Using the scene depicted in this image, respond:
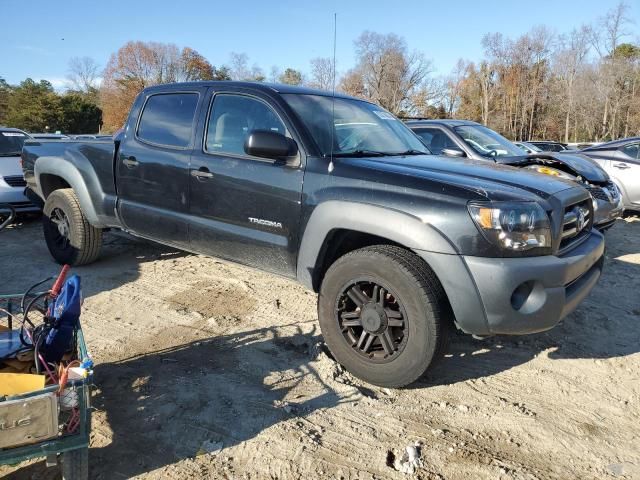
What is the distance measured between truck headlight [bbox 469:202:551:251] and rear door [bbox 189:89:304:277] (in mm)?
1216

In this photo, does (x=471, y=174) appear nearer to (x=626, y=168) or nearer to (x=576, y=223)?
(x=576, y=223)

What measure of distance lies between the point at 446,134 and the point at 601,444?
509cm

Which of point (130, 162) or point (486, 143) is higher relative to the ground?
point (486, 143)

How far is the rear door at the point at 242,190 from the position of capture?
3430 millimetres

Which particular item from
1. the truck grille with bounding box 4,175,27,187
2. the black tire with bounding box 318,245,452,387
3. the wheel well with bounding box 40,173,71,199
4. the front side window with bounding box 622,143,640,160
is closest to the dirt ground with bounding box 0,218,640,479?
the black tire with bounding box 318,245,452,387

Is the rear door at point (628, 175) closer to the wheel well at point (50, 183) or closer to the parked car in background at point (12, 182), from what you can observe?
the wheel well at point (50, 183)

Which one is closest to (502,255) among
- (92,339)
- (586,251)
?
(586,251)

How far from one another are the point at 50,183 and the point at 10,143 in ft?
13.2

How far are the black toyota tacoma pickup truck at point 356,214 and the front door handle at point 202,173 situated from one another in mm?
24

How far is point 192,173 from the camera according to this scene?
392 centimetres

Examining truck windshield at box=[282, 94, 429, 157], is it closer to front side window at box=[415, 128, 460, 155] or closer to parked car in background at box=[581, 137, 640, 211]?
front side window at box=[415, 128, 460, 155]

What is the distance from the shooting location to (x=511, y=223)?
8.80 feet

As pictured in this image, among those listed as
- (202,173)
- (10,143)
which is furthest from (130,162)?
(10,143)

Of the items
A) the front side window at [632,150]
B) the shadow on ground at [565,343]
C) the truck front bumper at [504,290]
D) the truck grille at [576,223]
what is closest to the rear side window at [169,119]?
the truck front bumper at [504,290]
